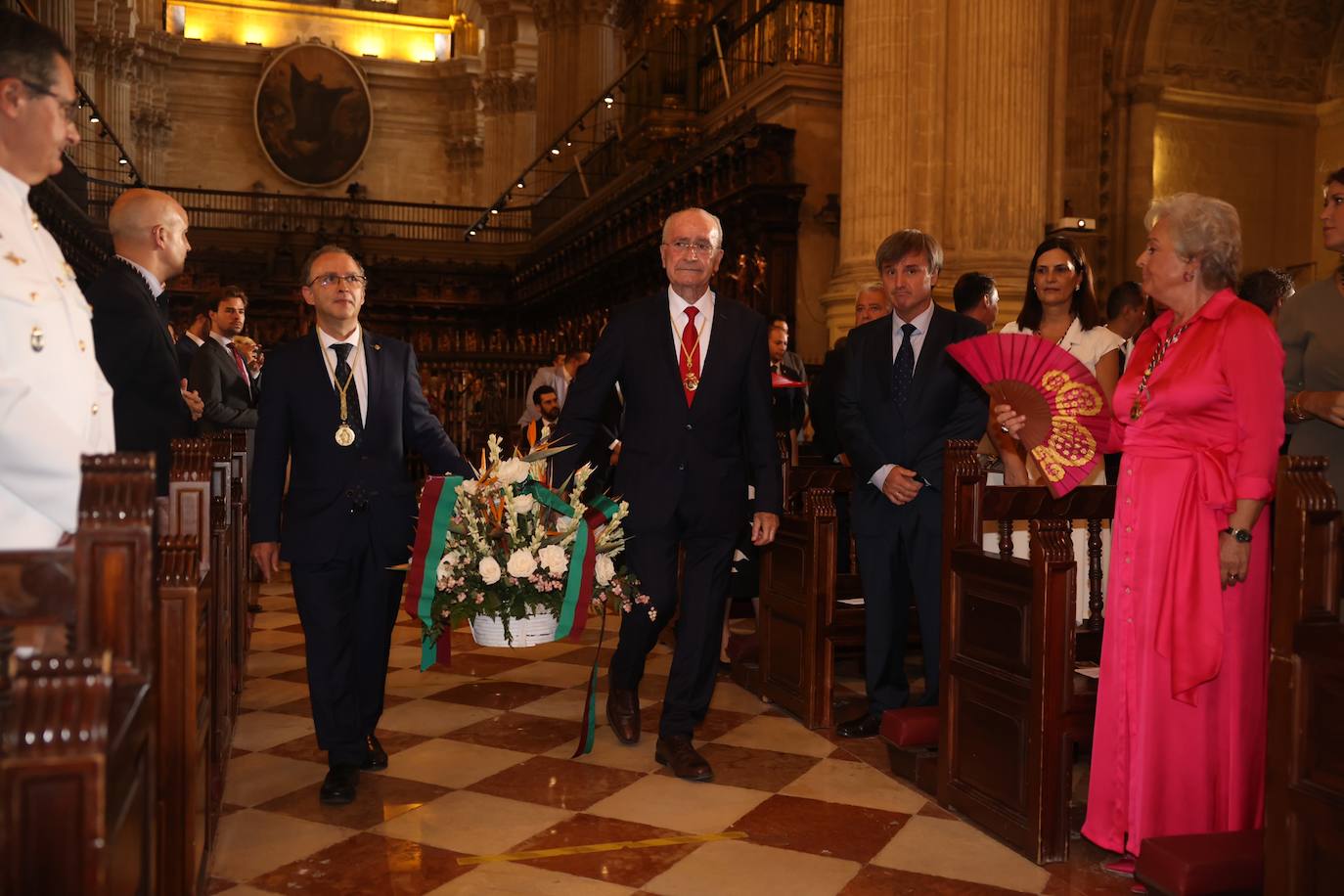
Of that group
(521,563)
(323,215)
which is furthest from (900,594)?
(323,215)

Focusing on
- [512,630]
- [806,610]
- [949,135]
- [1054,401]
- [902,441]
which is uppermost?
[949,135]

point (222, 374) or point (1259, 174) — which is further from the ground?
point (1259, 174)

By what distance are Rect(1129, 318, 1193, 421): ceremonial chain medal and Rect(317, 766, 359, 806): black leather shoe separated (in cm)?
251

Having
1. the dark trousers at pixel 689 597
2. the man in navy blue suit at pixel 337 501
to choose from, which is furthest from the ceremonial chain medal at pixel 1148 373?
the man in navy blue suit at pixel 337 501

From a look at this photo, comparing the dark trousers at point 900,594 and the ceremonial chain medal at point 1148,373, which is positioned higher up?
the ceremonial chain medal at point 1148,373

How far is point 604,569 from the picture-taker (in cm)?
385

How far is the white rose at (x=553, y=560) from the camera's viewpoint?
3545mm

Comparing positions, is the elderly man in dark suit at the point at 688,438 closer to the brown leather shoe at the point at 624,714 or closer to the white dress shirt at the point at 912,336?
the brown leather shoe at the point at 624,714

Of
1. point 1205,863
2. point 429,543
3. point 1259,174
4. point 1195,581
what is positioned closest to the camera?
point 1205,863

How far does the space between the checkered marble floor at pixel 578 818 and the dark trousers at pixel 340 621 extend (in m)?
0.21

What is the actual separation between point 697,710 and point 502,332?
64.0ft

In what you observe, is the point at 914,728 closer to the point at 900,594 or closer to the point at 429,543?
the point at 900,594

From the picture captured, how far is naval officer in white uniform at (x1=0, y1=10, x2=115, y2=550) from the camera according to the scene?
1.85 meters

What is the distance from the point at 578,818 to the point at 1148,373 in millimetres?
2026
